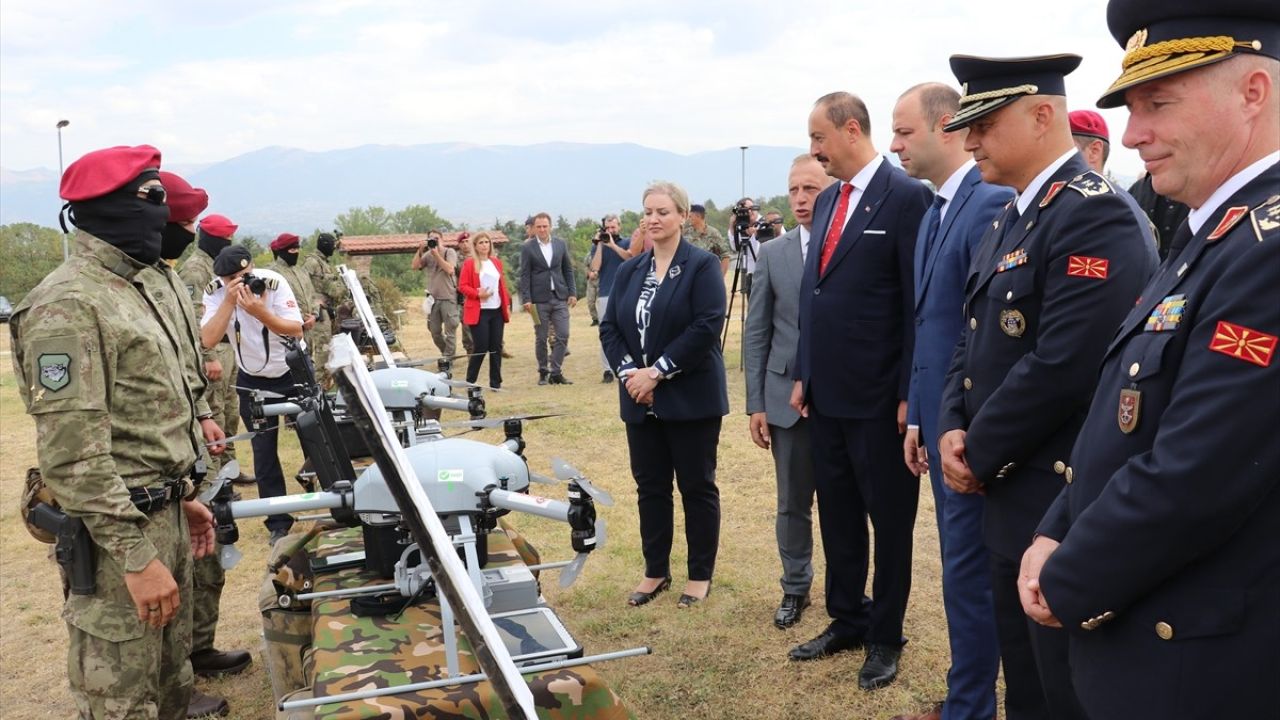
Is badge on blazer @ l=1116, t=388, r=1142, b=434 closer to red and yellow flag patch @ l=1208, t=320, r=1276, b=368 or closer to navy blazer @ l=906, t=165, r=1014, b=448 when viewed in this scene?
red and yellow flag patch @ l=1208, t=320, r=1276, b=368

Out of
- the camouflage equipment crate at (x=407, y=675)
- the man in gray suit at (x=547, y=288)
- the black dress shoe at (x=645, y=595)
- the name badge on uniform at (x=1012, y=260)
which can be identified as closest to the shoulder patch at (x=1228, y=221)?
the name badge on uniform at (x=1012, y=260)

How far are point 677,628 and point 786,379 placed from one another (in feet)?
4.41

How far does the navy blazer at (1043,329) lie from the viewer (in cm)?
236

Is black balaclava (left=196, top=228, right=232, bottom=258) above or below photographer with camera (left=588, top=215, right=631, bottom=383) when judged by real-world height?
above

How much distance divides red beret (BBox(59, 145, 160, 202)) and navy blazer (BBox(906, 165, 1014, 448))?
2617 mm

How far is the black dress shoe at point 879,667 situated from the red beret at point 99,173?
3239 millimetres

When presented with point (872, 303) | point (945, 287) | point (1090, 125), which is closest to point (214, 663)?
point (872, 303)

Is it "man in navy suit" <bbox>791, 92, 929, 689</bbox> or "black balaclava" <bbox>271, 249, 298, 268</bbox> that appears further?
"black balaclava" <bbox>271, 249, 298, 268</bbox>

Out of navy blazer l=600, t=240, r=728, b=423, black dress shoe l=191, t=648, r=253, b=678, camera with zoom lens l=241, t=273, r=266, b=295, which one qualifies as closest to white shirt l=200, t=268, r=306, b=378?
camera with zoom lens l=241, t=273, r=266, b=295

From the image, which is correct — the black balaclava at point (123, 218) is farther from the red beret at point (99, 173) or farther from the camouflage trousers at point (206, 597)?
the camouflage trousers at point (206, 597)

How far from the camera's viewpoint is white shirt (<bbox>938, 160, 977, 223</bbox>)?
3322mm

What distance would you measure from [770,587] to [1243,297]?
3.83m

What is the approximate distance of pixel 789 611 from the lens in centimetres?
457

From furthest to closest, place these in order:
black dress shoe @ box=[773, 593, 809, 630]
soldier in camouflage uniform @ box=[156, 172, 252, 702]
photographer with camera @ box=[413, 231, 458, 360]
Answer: photographer with camera @ box=[413, 231, 458, 360]
black dress shoe @ box=[773, 593, 809, 630]
soldier in camouflage uniform @ box=[156, 172, 252, 702]
